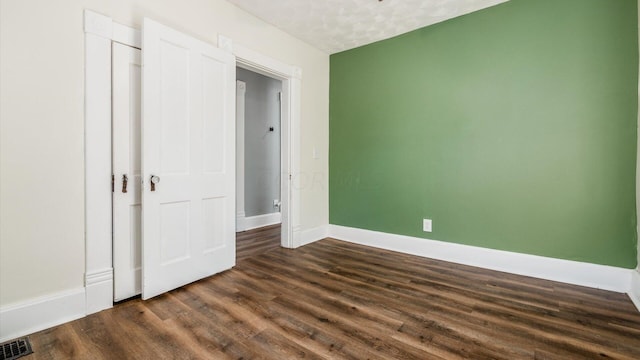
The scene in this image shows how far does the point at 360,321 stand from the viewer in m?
1.86

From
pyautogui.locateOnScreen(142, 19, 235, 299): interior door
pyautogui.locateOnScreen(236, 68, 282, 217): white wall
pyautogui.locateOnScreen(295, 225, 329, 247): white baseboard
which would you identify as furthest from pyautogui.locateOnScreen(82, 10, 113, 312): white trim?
pyautogui.locateOnScreen(236, 68, 282, 217): white wall

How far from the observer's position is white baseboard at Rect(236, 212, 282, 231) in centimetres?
440

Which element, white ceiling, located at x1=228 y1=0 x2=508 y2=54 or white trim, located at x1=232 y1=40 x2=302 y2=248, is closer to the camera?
white ceiling, located at x1=228 y1=0 x2=508 y2=54

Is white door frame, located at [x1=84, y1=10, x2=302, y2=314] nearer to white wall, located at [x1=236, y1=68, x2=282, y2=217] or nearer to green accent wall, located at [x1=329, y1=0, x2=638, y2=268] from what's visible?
white wall, located at [x1=236, y1=68, x2=282, y2=217]

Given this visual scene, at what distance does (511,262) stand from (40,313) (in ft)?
12.0

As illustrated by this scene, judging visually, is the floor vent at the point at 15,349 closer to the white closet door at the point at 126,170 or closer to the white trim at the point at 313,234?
the white closet door at the point at 126,170

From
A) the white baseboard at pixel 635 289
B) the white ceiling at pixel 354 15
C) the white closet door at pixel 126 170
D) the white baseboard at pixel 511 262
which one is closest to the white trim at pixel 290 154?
the white ceiling at pixel 354 15

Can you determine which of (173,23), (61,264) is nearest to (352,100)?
(173,23)

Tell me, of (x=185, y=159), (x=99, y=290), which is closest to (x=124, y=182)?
(x=185, y=159)

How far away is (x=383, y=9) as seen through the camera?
9.16 feet

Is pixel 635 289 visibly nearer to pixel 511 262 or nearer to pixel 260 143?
pixel 511 262

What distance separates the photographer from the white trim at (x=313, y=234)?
362cm

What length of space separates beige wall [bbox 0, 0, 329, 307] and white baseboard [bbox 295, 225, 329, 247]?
215 cm

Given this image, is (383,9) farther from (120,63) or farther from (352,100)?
(120,63)
